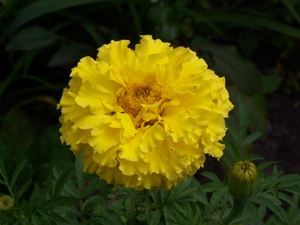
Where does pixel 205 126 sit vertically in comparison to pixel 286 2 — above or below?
above

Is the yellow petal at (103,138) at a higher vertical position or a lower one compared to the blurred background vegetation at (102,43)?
higher

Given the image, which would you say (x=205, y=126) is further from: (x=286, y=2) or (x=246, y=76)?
(x=286, y=2)

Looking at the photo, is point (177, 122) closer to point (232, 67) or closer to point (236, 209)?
point (236, 209)

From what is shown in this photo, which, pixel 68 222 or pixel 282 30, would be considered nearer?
pixel 68 222

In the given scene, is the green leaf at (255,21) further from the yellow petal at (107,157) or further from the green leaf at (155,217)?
the yellow petal at (107,157)

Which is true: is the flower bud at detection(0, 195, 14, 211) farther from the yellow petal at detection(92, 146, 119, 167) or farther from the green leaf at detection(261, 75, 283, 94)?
the green leaf at detection(261, 75, 283, 94)

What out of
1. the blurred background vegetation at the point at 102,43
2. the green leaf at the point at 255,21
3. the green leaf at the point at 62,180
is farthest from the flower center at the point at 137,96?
the green leaf at the point at 255,21

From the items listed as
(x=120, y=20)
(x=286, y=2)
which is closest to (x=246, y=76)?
(x=286, y=2)
